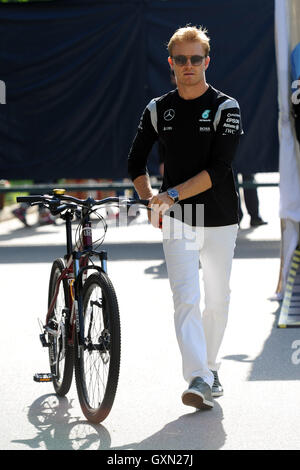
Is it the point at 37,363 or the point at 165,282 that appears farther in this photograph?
the point at 165,282

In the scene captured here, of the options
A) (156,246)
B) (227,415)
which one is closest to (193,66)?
(227,415)

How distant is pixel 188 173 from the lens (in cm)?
553

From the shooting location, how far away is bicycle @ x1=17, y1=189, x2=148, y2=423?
5.07 metres

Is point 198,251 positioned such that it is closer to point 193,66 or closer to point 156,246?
point 193,66

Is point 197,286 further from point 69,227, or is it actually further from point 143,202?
point 69,227

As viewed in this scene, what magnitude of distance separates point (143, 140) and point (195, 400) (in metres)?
1.46

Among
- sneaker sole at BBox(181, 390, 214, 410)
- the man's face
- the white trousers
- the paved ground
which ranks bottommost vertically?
the paved ground

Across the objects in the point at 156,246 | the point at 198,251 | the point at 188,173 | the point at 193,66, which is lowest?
the point at 156,246

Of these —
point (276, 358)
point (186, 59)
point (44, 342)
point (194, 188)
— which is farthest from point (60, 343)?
point (186, 59)

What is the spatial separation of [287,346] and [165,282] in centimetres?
319

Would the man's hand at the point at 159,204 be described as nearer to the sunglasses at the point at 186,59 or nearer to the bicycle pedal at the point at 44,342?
the sunglasses at the point at 186,59

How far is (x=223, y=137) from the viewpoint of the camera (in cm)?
543

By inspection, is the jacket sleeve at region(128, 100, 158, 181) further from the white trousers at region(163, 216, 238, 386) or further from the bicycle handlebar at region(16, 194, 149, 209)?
the bicycle handlebar at region(16, 194, 149, 209)

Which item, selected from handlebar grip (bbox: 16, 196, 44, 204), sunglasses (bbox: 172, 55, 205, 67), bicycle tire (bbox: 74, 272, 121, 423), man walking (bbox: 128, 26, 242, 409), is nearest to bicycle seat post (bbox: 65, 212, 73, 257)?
handlebar grip (bbox: 16, 196, 44, 204)
